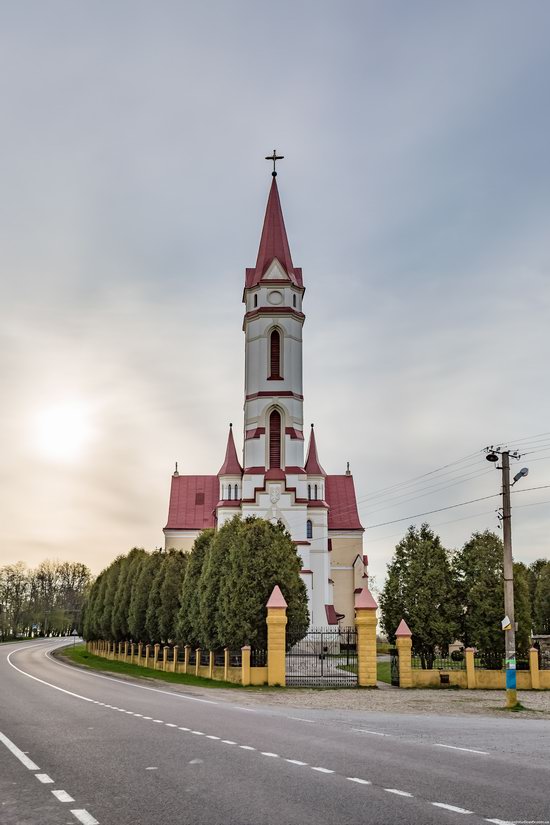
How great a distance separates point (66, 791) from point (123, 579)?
184 feet

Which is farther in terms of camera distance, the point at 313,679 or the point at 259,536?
the point at 259,536

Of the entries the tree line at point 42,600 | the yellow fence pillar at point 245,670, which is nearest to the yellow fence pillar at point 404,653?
the yellow fence pillar at point 245,670

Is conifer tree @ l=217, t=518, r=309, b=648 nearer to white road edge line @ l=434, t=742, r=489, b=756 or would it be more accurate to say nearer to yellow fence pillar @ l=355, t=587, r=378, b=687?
yellow fence pillar @ l=355, t=587, r=378, b=687

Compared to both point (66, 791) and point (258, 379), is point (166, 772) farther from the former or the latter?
point (258, 379)

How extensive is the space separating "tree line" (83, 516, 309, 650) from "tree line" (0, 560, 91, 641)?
6522 centimetres

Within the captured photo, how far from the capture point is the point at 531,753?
460 inches

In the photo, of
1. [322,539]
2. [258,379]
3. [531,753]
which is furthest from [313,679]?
[258,379]

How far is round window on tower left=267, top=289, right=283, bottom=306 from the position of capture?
68250 millimetres

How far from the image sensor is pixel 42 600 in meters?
124

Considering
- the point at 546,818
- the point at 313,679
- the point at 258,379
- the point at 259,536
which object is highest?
the point at 258,379

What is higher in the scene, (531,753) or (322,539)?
(322,539)

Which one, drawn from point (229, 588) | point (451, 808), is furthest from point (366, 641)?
point (451, 808)

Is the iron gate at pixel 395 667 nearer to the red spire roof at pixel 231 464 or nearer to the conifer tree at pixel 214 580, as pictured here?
the conifer tree at pixel 214 580

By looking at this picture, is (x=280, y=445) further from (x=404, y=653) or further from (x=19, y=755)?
(x=19, y=755)
